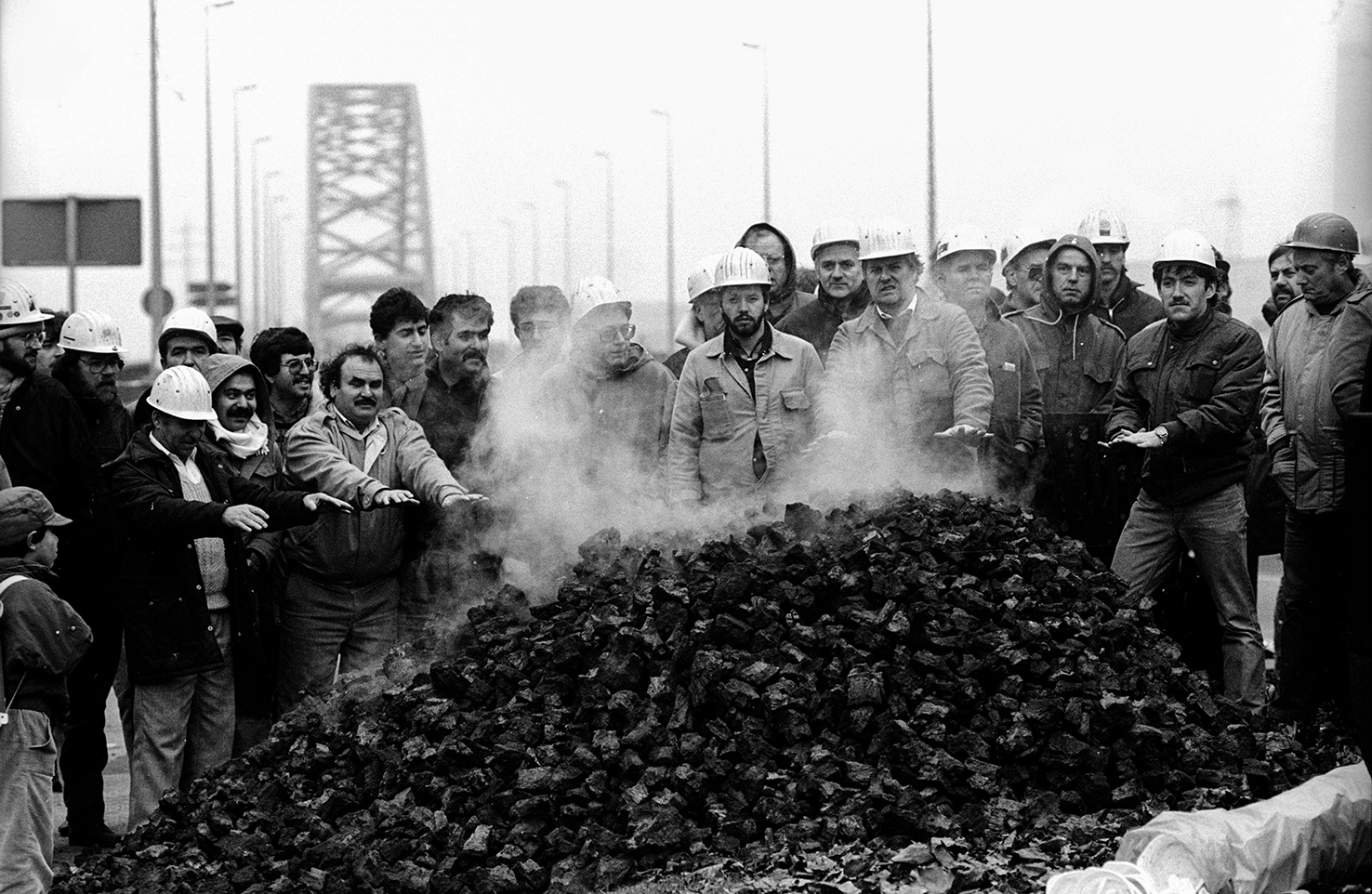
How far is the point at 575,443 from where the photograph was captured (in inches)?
372

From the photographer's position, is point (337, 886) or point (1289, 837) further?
point (337, 886)

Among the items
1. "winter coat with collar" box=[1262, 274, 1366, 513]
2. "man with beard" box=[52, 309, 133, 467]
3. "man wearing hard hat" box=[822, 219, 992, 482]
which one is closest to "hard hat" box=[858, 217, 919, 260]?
"man wearing hard hat" box=[822, 219, 992, 482]

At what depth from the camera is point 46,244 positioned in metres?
16.1

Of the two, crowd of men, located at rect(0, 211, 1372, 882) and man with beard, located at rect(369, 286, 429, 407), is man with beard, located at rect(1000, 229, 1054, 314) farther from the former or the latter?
man with beard, located at rect(369, 286, 429, 407)

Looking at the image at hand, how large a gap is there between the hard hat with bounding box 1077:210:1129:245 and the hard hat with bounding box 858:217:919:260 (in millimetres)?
1770

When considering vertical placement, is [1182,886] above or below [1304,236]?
below

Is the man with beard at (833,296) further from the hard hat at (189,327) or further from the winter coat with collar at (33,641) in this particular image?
the winter coat with collar at (33,641)

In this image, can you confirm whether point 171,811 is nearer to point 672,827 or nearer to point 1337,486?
point 672,827

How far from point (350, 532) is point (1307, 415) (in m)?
4.82

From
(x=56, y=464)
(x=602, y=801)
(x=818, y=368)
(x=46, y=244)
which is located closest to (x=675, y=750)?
(x=602, y=801)

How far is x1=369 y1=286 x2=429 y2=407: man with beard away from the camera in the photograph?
32.6 ft

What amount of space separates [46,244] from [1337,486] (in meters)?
12.8

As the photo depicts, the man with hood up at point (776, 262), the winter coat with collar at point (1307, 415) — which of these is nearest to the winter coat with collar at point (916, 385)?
the man with hood up at point (776, 262)

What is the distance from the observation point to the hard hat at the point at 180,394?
25.2 feet
